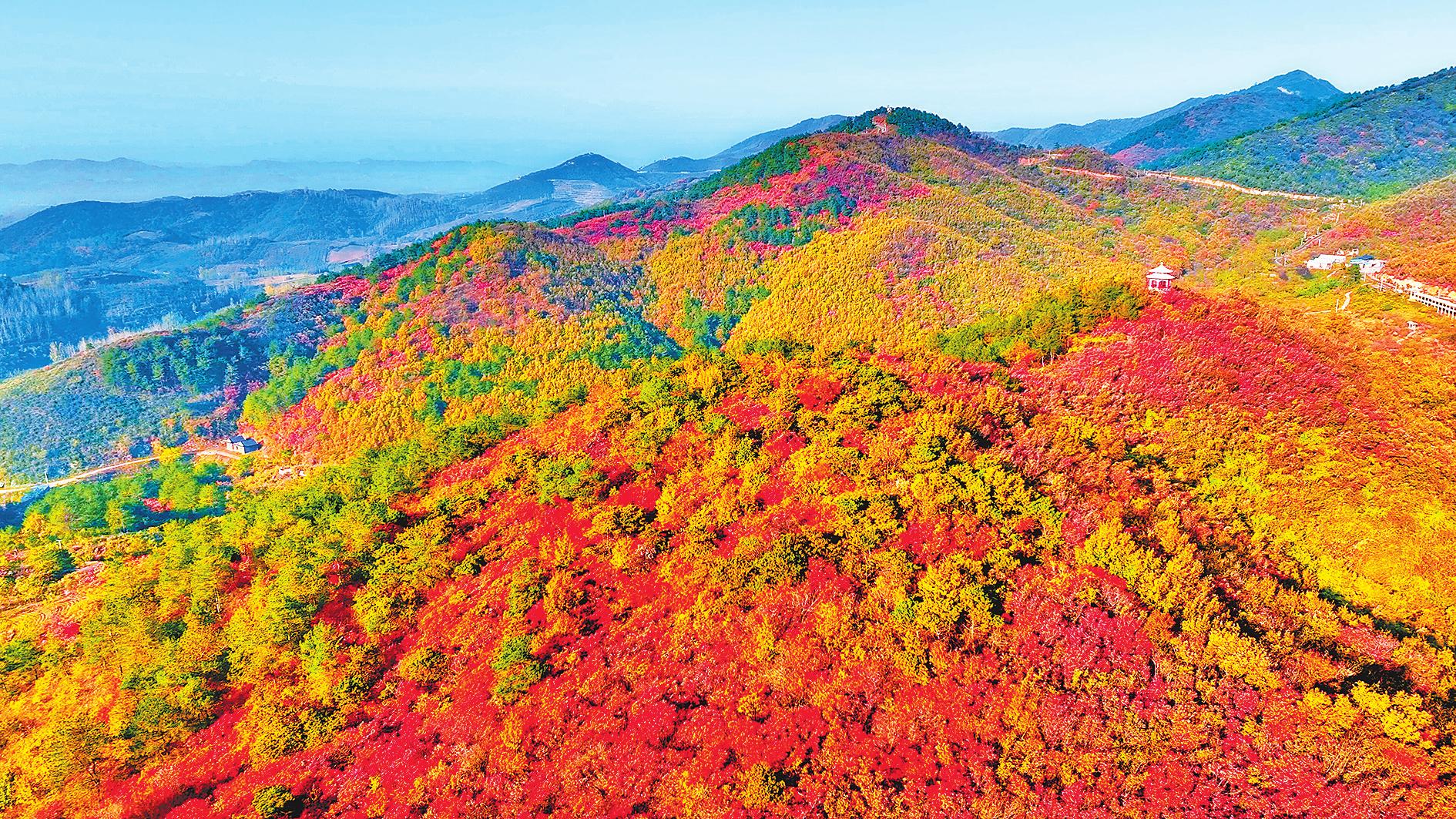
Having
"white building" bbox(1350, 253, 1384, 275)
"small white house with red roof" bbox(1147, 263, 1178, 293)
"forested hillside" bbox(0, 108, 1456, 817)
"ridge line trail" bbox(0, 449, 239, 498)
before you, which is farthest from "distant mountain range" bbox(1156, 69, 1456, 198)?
"ridge line trail" bbox(0, 449, 239, 498)

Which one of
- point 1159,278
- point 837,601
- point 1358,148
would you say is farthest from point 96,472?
point 1358,148

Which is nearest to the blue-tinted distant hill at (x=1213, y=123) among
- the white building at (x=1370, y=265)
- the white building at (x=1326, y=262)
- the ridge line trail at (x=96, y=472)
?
the white building at (x=1326, y=262)

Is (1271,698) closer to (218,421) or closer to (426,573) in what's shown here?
(426,573)

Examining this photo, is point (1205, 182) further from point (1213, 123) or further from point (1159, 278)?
point (1213, 123)

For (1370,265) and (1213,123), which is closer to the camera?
(1370,265)

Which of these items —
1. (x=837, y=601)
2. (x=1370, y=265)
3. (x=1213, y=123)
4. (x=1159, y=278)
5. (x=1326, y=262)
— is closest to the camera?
(x=837, y=601)

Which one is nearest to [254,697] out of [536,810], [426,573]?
[426,573]

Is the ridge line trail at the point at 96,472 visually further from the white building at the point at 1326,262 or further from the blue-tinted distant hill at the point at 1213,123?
the blue-tinted distant hill at the point at 1213,123

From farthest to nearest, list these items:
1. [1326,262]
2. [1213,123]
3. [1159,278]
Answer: [1213,123] < [1326,262] < [1159,278]
